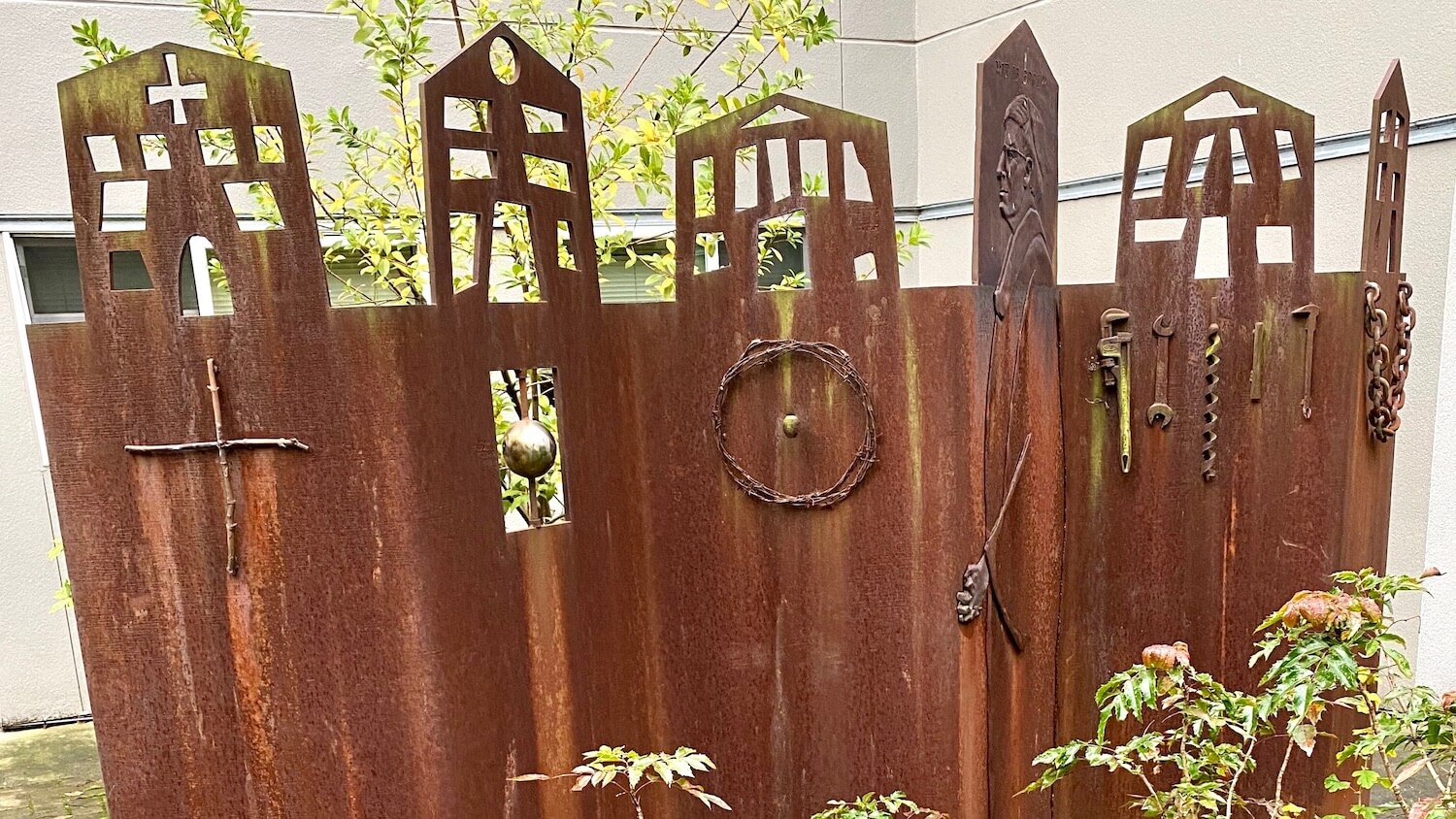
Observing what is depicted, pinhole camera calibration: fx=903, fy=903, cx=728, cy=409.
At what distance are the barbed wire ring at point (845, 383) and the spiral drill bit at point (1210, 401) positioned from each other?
0.89m

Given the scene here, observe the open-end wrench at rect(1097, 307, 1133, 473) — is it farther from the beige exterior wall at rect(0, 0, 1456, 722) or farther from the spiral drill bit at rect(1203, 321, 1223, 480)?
the beige exterior wall at rect(0, 0, 1456, 722)

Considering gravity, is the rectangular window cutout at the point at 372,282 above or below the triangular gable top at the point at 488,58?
below

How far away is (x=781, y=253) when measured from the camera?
4922mm

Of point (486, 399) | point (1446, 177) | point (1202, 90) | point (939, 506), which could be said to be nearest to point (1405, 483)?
point (1446, 177)

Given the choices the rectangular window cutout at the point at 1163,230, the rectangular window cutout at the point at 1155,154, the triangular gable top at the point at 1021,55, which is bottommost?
the rectangular window cutout at the point at 1163,230

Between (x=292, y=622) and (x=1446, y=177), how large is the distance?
4.25m

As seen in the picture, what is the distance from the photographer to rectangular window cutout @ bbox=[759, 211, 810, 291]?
2965mm

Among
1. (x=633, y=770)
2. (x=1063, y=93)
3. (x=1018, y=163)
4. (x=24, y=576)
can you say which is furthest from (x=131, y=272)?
(x=1063, y=93)

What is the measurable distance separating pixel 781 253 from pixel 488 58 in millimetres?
3229

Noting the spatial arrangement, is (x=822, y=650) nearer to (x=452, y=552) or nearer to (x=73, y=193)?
(x=452, y=552)

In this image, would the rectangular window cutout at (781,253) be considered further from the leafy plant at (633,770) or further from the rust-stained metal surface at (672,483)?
the leafy plant at (633,770)

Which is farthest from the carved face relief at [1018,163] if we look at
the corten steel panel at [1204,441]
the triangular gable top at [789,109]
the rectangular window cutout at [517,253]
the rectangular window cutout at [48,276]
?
the rectangular window cutout at [48,276]

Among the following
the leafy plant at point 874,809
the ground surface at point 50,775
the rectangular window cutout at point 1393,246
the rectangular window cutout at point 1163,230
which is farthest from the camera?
the rectangular window cutout at point 1163,230

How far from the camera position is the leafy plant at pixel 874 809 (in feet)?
6.07
